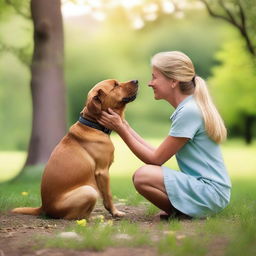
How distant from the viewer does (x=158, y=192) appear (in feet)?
17.5

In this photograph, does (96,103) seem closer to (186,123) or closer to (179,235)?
(186,123)

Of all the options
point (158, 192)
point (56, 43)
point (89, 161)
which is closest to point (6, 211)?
point (89, 161)

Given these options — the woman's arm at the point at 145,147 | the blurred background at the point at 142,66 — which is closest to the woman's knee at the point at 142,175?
the woman's arm at the point at 145,147

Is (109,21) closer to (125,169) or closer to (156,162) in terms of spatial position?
(125,169)

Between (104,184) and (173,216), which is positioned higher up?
(104,184)

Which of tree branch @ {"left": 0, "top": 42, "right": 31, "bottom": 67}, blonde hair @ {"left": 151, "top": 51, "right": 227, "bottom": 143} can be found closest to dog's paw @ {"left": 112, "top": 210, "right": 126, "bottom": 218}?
blonde hair @ {"left": 151, "top": 51, "right": 227, "bottom": 143}

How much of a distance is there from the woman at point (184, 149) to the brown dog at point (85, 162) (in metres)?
0.17

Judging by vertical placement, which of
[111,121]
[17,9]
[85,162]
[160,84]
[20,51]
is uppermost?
[17,9]

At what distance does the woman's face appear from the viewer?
543 cm

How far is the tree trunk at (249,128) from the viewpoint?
27.2m

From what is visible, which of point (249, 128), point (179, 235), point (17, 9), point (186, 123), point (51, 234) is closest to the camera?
point (179, 235)

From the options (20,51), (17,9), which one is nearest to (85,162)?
(20,51)

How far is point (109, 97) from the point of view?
5.47 meters

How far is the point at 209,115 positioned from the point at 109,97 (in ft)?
→ 3.25
